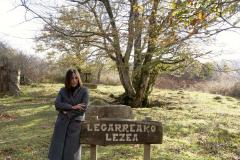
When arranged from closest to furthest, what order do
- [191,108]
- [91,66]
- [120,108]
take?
[120,108]
[191,108]
[91,66]

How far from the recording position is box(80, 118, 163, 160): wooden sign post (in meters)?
7.55

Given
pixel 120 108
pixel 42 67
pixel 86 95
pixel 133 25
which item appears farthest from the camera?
pixel 42 67

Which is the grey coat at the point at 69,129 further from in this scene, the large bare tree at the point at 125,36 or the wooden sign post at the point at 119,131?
the large bare tree at the point at 125,36

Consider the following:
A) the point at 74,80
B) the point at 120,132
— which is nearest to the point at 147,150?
the point at 120,132

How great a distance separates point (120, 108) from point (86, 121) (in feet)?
7.54

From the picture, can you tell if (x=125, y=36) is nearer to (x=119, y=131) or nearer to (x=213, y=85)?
(x=119, y=131)

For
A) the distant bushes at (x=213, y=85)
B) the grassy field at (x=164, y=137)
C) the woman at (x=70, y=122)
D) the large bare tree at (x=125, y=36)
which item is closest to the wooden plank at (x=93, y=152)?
the woman at (x=70, y=122)

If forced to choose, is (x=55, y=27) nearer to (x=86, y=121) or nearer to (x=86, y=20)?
(x=86, y=20)

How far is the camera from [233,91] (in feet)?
108

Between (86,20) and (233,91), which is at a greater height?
(86,20)

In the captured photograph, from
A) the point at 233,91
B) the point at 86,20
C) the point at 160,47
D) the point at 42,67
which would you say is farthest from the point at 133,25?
the point at 42,67

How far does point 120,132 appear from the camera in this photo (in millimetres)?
7555

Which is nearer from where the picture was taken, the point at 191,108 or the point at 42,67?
the point at 191,108

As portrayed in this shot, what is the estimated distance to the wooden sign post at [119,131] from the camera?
297 inches
